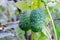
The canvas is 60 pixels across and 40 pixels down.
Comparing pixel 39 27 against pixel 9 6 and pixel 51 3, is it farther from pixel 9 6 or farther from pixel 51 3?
pixel 9 6

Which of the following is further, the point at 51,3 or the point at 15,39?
the point at 15,39

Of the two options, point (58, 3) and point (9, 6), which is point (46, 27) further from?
point (9, 6)

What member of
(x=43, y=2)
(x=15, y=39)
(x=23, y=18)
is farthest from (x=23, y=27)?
(x=15, y=39)

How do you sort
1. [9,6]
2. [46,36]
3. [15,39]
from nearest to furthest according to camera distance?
[46,36]
[15,39]
[9,6]

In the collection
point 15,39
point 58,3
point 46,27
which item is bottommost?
point 15,39

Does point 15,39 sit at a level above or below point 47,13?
below

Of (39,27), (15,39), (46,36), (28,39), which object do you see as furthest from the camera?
(15,39)

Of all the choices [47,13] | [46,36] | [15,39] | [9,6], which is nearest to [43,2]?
[47,13]
